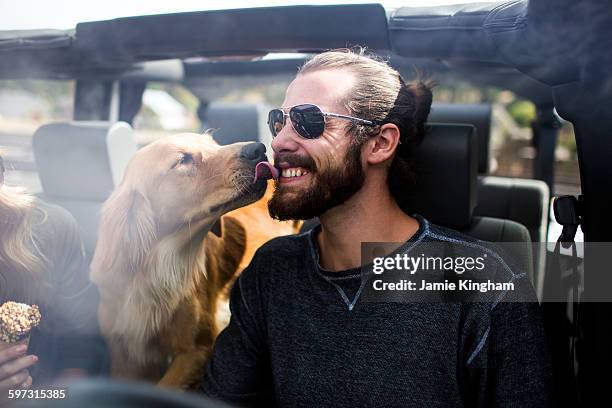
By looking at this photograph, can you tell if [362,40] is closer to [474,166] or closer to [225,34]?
[225,34]

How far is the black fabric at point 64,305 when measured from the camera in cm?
150

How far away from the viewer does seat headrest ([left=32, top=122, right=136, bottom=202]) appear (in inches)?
70.3

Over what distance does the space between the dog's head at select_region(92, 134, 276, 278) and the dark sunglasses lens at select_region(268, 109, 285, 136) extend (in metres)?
0.13

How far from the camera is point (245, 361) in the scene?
1.81 m

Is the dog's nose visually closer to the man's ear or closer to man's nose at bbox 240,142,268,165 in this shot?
man's nose at bbox 240,142,268,165

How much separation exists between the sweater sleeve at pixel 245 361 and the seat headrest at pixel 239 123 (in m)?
0.47

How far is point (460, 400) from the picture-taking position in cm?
156

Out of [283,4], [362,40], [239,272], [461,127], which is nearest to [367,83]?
[362,40]

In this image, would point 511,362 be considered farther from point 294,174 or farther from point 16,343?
point 16,343

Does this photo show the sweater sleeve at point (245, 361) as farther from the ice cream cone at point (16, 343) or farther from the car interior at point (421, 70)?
the ice cream cone at point (16, 343)

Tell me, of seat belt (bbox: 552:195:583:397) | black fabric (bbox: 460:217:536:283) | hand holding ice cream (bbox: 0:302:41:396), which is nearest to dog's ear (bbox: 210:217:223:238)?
hand holding ice cream (bbox: 0:302:41:396)

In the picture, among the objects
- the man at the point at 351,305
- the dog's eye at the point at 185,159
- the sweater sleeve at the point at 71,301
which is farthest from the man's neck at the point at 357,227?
the sweater sleeve at the point at 71,301

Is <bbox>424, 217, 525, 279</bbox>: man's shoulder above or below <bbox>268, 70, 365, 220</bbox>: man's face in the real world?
below

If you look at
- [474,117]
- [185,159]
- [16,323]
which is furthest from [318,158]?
[474,117]
